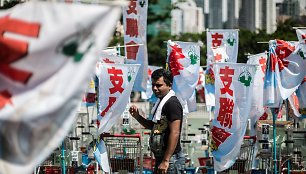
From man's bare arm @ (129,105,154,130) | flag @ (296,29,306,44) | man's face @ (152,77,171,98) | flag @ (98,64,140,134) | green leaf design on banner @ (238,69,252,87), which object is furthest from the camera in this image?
flag @ (296,29,306,44)

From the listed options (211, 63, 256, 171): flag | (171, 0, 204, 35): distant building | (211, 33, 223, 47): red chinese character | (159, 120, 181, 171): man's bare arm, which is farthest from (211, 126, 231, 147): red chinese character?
(171, 0, 204, 35): distant building

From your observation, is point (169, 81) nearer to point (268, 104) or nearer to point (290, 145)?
point (268, 104)

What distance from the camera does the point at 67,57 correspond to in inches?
227

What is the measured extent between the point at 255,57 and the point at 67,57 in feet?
39.3

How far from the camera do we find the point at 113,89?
530 inches

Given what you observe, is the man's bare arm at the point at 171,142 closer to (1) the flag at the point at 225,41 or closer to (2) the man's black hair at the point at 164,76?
(2) the man's black hair at the point at 164,76

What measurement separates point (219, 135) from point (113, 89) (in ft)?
6.16

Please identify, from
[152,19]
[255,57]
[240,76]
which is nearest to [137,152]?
[240,76]

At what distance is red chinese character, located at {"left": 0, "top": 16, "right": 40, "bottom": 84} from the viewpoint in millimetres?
5789

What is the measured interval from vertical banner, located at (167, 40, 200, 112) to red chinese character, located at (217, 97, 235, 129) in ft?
12.5

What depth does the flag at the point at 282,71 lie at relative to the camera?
13.3 meters

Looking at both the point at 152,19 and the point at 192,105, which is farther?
the point at 152,19

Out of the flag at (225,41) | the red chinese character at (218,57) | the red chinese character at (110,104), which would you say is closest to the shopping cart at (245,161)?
the red chinese character at (110,104)

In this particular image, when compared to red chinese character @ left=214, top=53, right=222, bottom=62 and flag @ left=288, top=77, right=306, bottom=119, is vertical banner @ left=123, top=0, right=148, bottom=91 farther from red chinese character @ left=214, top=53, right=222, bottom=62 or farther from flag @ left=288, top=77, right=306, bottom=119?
flag @ left=288, top=77, right=306, bottom=119
